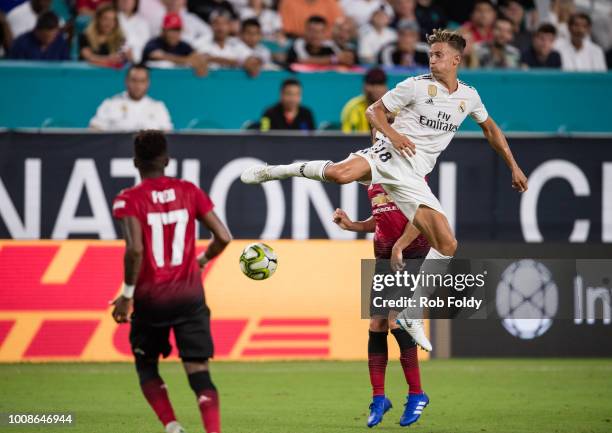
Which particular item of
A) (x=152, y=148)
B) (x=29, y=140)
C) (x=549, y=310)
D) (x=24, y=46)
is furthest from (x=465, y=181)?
(x=152, y=148)

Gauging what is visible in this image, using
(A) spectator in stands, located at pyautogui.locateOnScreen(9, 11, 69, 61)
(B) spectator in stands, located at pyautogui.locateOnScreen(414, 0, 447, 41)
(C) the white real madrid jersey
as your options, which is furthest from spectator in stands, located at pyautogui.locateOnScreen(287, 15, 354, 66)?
(C) the white real madrid jersey

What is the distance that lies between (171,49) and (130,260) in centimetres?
974

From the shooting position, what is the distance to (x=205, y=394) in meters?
7.16

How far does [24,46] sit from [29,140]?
8.88 feet

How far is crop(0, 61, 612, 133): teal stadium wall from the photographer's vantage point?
15.4 metres

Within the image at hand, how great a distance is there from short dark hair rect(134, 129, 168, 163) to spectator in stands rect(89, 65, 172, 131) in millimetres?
7518

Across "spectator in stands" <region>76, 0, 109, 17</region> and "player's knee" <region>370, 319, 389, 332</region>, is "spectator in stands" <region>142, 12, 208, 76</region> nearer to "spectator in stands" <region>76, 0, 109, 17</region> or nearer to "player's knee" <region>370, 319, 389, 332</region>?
"spectator in stands" <region>76, 0, 109, 17</region>

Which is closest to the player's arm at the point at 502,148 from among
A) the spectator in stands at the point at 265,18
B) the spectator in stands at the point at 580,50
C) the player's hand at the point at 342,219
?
the player's hand at the point at 342,219

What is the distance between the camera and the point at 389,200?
31.0ft

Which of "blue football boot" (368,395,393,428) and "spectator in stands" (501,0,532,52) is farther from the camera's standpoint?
"spectator in stands" (501,0,532,52)

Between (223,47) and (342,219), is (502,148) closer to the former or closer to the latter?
(342,219)

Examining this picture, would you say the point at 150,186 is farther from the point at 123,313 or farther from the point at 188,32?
the point at 188,32

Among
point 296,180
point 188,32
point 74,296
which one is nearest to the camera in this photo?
point 74,296
